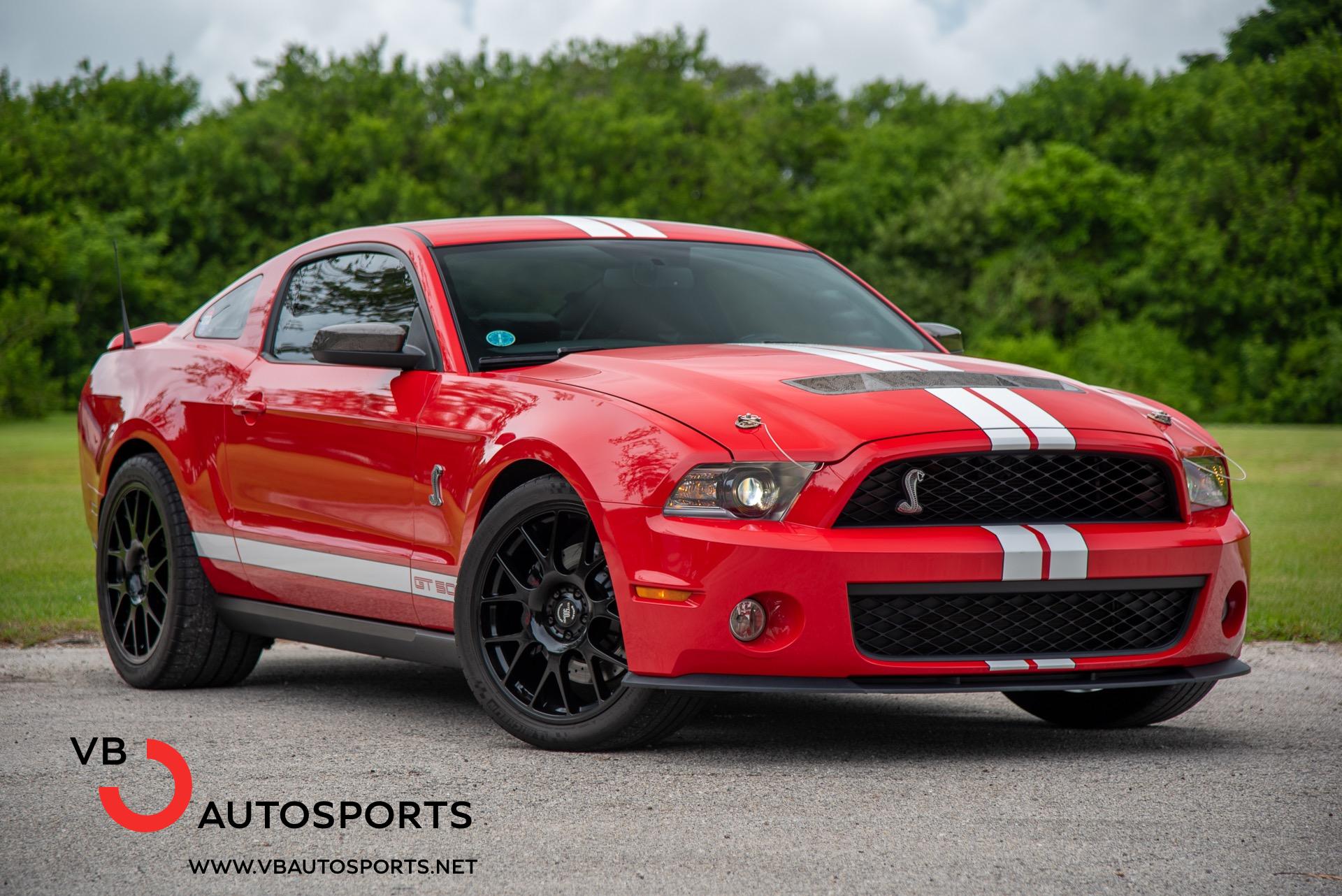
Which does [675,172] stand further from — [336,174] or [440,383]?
[440,383]

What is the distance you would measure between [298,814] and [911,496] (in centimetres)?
169

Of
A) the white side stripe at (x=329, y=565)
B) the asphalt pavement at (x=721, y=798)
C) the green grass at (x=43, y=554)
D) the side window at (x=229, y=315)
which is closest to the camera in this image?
the asphalt pavement at (x=721, y=798)

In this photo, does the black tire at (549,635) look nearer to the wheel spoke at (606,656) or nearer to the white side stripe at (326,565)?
the wheel spoke at (606,656)

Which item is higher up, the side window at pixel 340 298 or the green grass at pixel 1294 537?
the side window at pixel 340 298

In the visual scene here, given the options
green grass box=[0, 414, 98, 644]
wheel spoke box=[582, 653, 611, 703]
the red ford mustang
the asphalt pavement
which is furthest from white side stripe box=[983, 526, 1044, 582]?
green grass box=[0, 414, 98, 644]

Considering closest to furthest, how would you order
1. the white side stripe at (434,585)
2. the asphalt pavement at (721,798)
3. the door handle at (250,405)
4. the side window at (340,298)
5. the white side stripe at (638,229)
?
1. the asphalt pavement at (721,798)
2. the white side stripe at (434,585)
3. the side window at (340,298)
4. the door handle at (250,405)
5. the white side stripe at (638,229)

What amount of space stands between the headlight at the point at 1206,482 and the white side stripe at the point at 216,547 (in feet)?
10.7

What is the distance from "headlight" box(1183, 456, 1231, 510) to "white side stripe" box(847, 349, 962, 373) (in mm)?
710

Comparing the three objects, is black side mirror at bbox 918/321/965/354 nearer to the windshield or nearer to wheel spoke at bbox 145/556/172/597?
the windshield

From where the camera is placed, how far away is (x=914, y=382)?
4.71 metres

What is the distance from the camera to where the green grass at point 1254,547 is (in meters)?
8.10

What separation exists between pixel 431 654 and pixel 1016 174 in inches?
2057

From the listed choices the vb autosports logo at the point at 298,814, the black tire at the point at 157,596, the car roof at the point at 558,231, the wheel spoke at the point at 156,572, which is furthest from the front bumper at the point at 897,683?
the wheel spoke at the point at 156,572

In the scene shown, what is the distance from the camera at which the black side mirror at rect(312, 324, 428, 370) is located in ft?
16.9
